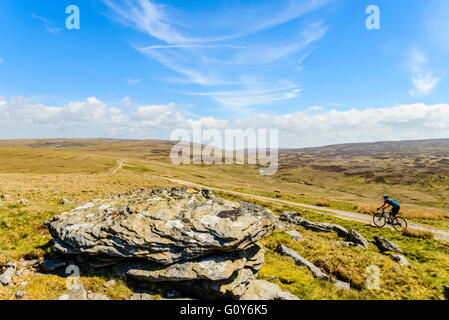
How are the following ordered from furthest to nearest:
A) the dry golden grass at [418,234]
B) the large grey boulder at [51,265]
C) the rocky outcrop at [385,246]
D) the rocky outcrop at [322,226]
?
the rocky outcrop at [322,226] < the dry golden grass at [418,234] < the rocky outcrop at [385,246] < the large grey boulder at [51,265]

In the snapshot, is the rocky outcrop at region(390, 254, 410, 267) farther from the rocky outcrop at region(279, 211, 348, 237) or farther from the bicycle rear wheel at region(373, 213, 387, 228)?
the bicycle rear wheel at region(373, 213, 387, 228)

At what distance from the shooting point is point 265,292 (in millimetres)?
9297

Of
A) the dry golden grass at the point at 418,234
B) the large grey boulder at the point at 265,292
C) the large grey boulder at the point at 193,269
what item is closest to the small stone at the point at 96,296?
the large grey boulder at the point at 193,269

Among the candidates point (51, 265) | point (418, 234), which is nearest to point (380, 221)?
point (418, 234)

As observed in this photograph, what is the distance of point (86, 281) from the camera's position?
8930mm

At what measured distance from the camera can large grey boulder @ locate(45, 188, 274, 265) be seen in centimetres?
917

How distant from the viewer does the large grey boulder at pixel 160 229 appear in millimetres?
9172

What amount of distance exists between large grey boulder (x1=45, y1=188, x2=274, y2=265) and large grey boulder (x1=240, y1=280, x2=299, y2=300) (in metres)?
1.82

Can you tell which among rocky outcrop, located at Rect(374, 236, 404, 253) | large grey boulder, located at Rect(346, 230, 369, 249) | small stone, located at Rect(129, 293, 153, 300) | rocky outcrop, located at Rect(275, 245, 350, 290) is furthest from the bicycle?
small stone, located at Rect(129, 293, 153, 300)

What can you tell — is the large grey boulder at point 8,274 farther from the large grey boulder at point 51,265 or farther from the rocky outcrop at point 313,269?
the rocky outcrop at point 313,269

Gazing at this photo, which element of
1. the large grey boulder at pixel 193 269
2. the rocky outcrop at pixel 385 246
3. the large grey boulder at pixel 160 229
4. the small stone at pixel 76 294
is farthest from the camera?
the rocky outcrop at pixel 385 246
